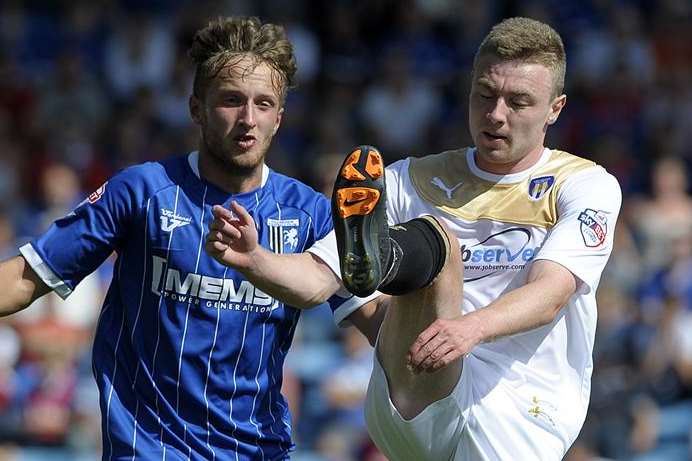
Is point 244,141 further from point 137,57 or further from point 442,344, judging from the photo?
point 137,57

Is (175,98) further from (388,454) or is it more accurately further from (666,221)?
(388,454)

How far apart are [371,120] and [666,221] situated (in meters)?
3.16

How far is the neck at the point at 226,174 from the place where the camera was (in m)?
4.93

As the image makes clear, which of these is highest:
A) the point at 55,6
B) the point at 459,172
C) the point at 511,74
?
the point at 511,74

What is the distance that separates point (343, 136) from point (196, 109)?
25.1 ft

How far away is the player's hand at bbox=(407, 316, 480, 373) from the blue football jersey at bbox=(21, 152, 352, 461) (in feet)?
2.81

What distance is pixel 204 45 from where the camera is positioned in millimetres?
4969

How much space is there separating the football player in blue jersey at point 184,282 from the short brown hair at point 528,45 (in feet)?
2.80

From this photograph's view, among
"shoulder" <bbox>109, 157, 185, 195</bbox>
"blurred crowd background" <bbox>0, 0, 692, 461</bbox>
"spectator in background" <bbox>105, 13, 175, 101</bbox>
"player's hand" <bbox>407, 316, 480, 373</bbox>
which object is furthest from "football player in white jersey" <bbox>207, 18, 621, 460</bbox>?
"spectator in background" <bbox>105, 13, 175, 101</bbox>

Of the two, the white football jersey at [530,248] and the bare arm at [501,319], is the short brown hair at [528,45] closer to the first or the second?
the white football jersey at [530,248]

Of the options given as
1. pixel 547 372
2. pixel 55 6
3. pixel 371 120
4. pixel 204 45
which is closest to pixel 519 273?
pixel 547 372

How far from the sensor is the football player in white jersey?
4711 mm

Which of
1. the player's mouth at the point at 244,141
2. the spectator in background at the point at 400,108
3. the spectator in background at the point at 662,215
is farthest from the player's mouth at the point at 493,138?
the spectator in background at the point at 400,108

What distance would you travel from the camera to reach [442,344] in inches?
168
